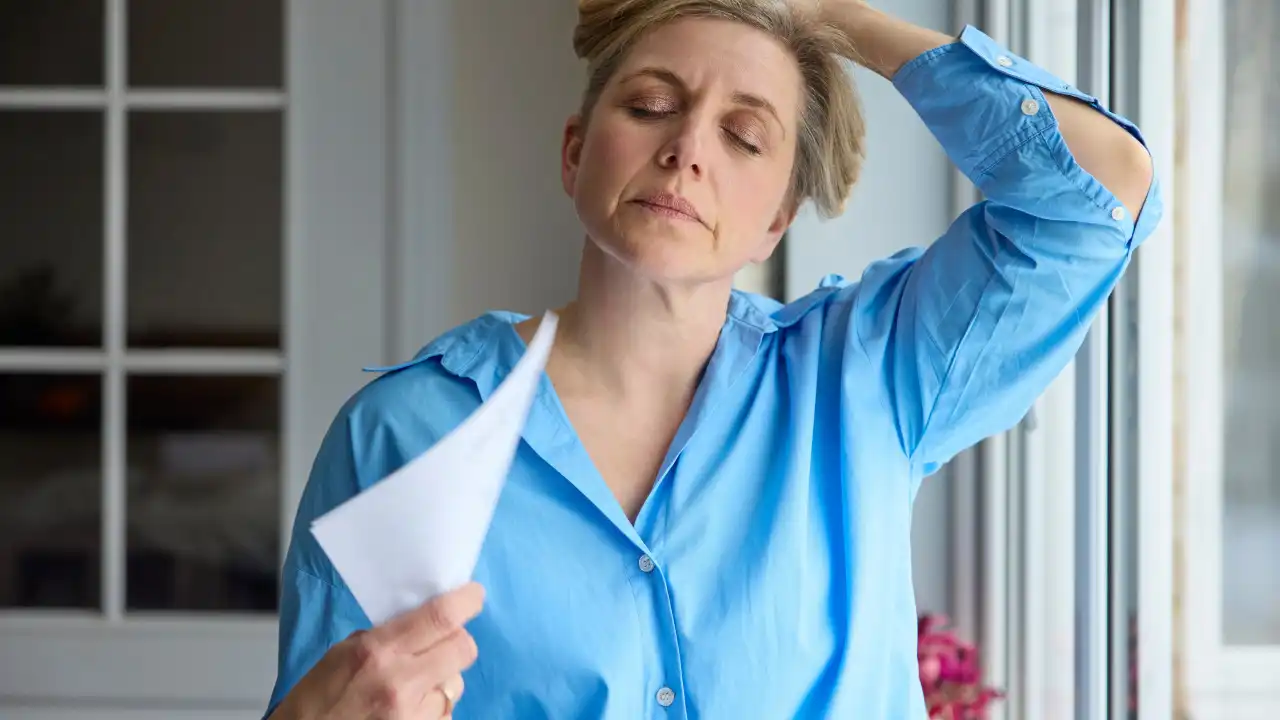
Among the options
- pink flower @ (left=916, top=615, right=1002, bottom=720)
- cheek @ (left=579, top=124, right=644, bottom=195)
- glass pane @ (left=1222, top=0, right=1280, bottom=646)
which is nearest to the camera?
glass pane @ (left=1222, top=0, right=1280, bottom=646)

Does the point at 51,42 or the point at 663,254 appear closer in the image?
the point at 663,254

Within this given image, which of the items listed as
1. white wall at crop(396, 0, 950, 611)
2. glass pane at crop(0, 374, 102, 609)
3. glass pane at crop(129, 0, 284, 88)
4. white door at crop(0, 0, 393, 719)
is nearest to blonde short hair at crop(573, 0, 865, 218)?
white wall at crop(396, 0, 950, 611)

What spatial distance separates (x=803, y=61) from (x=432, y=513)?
0.69 meters

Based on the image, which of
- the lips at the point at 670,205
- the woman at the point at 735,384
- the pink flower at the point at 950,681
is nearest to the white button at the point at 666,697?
Result: the woman at the point at 735,384

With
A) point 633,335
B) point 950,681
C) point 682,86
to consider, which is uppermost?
point 682,86

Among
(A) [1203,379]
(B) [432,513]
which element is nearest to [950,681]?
(A) [1203,379]

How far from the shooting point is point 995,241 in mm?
1026

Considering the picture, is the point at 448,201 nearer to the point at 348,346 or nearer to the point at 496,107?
the point at 496,107

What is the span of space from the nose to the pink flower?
847 mm

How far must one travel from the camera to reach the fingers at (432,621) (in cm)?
71

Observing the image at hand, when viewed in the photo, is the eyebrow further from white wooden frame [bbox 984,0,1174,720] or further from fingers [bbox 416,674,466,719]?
fingers [bbox 416,674,466,719]

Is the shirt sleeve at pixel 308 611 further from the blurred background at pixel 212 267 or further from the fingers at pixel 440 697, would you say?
the blurred background at pixel 212 267

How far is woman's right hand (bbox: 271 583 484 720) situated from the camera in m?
0.72

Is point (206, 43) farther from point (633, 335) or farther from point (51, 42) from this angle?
point (633, 335)
